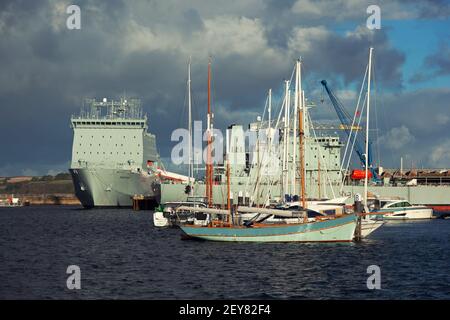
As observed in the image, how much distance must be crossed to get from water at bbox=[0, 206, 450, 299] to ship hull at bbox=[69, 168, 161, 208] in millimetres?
62949

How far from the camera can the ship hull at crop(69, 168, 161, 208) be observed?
118312 millimetres

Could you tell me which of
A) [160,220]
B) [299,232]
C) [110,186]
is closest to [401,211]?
[160,220]

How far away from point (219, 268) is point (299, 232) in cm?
1081

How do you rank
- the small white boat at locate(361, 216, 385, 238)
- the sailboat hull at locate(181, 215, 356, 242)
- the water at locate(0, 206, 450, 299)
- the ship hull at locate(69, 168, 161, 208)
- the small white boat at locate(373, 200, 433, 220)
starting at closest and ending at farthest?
the water at locate(0, 206, 450, 299)
the sailboat hull at locate(181, 215, 356, 242)
the small white boat at locate(361, 216, 385, 238)
the small white boat at locate(373, 200, 433, 220)
the ship hull at locate(69, 168, 161, 208)

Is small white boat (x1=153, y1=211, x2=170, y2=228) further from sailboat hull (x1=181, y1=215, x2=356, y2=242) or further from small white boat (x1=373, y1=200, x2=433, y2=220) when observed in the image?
small white boat (x1=373, y1=200, x2=433, y2=220)

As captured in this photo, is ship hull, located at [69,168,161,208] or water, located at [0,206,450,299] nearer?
water, located at [0,206,450,299]

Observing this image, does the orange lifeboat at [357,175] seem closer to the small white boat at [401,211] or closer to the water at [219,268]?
the small white boat at [401,211]

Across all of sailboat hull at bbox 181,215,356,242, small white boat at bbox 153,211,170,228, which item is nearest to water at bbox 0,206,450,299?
sailboat hull at bbox 181,215,356,242

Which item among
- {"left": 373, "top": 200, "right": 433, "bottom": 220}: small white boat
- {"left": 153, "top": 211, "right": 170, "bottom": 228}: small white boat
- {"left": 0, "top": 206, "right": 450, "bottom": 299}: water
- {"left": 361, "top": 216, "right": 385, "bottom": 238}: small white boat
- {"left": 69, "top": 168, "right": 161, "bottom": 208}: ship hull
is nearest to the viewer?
{"left": 0, "top": 206, "right": 450, "bottom": 299}: water

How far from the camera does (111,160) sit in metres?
124

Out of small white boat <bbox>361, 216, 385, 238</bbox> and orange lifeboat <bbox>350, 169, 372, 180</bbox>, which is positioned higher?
orange lifeboat <bbox>350, 169, 372, 180</bbox>
